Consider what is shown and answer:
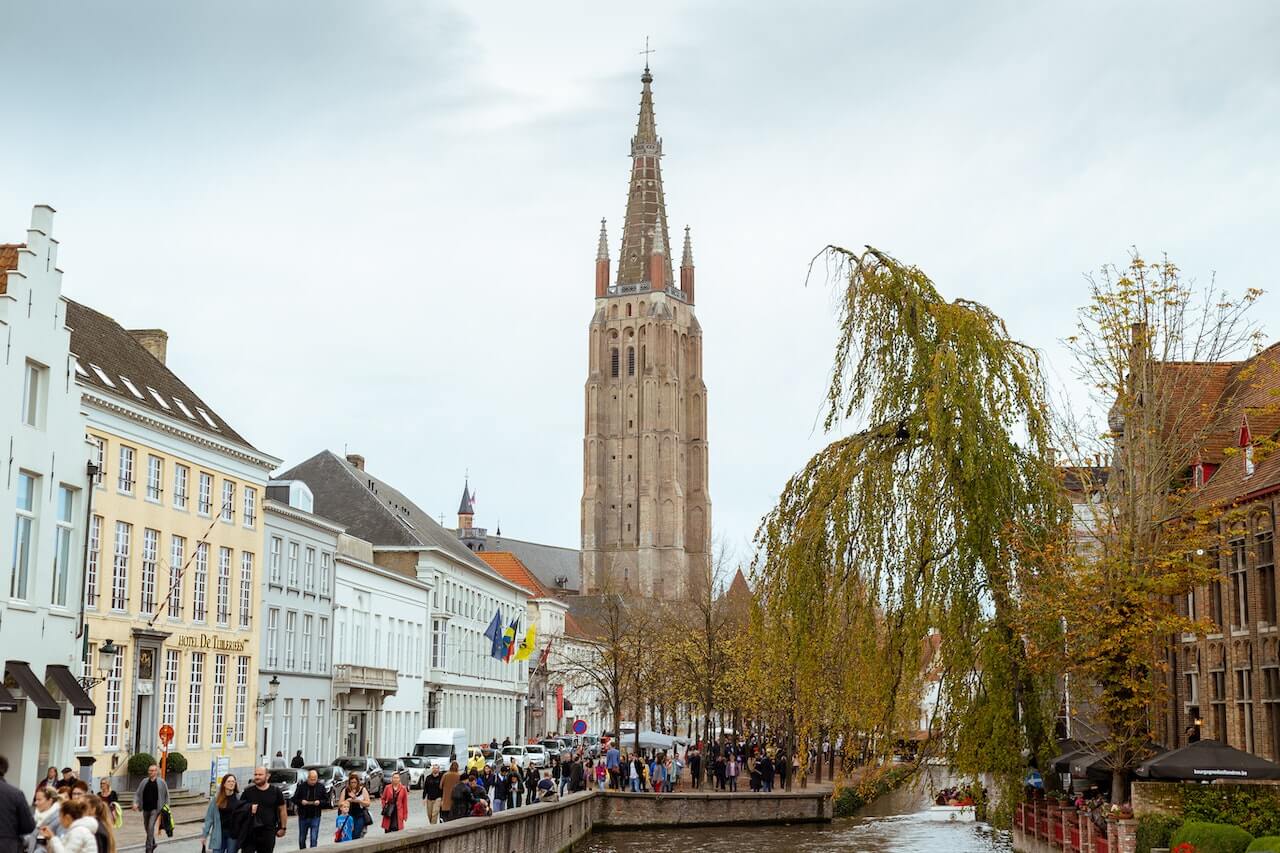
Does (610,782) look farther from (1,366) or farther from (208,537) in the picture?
(1,366)

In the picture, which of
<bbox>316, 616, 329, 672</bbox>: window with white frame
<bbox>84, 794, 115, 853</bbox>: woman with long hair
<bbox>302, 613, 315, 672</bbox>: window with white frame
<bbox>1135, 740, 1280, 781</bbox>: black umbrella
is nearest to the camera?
<bbox>84, 794, 115, 853</bbox>: woman with long hair

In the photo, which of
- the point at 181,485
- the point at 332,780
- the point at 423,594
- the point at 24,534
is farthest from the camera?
the point at 423,594

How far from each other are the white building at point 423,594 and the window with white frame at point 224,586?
44.5 feet

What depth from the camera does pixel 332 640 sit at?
59.7m

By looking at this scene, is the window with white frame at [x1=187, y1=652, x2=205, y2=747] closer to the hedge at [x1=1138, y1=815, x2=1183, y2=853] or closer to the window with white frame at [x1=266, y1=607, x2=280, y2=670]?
the window with white frame at [x1=266, y1=607, x2=280, y2=670]

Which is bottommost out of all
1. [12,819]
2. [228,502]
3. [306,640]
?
[12,819]

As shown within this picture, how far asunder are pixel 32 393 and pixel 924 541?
16.8 m

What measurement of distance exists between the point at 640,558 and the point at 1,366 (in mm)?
127656

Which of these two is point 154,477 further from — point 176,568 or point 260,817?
point 260,817

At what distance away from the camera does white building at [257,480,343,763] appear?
5312 cm

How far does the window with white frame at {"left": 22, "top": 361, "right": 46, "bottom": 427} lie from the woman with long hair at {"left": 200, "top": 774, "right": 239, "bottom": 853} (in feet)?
36.4

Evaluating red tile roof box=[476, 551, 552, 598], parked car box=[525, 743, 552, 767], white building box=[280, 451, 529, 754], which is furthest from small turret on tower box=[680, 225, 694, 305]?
parked car box=[525, 743, 552, 767]

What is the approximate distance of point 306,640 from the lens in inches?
2249

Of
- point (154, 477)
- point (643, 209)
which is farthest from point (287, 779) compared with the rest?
point (643, 209)
